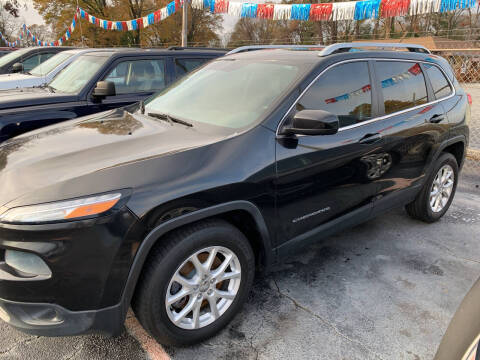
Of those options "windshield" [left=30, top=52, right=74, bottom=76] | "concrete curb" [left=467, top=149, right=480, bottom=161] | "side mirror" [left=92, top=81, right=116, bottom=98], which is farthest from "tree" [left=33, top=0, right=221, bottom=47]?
"concrete curb" [left=467, top=149, right=480, bottom=161]

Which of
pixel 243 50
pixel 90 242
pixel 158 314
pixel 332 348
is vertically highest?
pixel 243 50

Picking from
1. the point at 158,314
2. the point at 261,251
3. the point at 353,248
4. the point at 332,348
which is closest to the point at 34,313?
the point at 158,314

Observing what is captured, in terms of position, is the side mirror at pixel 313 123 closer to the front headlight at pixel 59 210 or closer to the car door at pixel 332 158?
the car door at pixel 332 158

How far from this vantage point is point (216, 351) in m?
2.16

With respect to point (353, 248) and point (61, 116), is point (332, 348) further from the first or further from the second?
point (61, 116)

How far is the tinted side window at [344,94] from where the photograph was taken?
8.25ft

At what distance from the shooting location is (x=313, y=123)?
2170 millimetres

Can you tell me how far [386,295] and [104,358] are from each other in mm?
1967

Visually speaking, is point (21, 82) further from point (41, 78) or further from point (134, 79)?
point (134, 79)

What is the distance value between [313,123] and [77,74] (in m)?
4.09

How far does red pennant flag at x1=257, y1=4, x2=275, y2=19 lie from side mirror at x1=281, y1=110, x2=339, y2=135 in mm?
14098

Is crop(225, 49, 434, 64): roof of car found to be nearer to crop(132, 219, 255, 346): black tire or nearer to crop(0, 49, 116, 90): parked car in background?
crop(132, 219, 255, 346): black tire

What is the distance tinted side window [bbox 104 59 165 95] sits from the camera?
4934 mm

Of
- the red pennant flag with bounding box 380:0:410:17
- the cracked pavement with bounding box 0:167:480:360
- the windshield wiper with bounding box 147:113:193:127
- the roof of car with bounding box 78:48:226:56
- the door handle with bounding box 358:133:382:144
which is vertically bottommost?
the cracked pavement with bounding box 0:167:480:360
